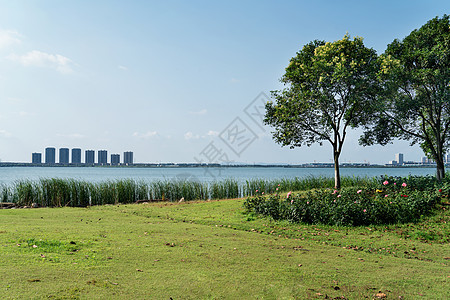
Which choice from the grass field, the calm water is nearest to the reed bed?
the calm water

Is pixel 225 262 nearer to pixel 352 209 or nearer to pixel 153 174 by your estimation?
pixel 352 209

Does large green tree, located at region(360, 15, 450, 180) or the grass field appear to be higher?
large green tree, located at region(360, 15, 450, 180)

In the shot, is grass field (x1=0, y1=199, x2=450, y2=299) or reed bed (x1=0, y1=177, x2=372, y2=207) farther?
reed bed (x1=0, y1=177, x2=372, y2=207)

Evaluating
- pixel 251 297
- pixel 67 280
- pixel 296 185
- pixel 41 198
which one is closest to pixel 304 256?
pixel 251 297

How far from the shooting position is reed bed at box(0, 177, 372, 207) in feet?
47.4

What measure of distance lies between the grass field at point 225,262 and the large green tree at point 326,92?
7.16 meters

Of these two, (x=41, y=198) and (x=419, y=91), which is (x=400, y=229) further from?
(x=41, y=198)

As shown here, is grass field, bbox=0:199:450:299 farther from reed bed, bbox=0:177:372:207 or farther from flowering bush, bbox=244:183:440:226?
reed bed, bbox=0:177:372:207

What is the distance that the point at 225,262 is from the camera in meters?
4.51

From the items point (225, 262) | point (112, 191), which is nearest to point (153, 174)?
point (112, 191)

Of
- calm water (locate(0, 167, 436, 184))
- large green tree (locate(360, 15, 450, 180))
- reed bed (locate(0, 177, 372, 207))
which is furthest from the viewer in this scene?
calm water (locate(0, 167, 436, 184))

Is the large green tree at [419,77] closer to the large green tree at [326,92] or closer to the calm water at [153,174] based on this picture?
the large green tree at [326,92]

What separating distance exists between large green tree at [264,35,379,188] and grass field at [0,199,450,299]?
A: 7160 millimetres

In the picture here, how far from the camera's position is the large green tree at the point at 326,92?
43.2 ft
